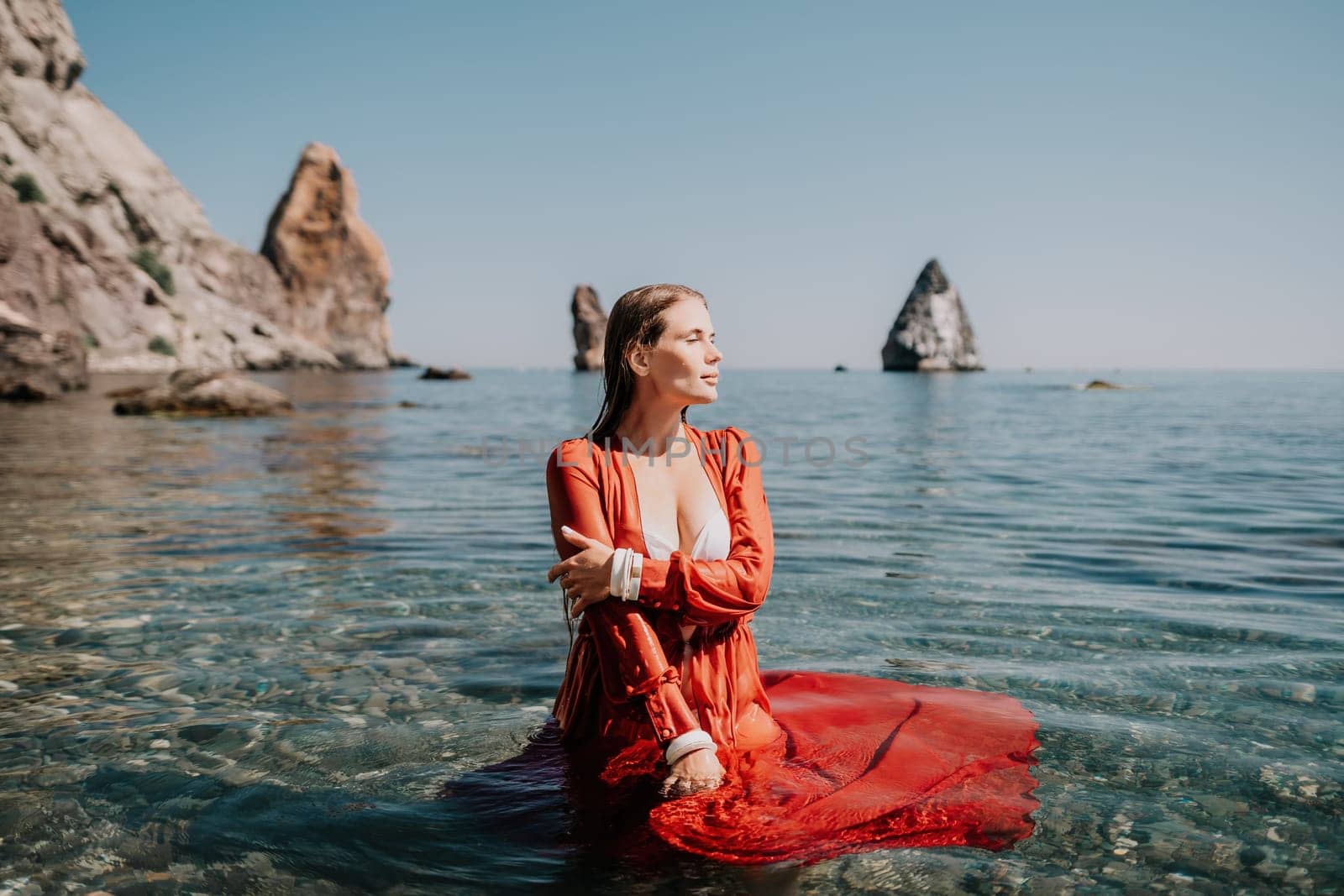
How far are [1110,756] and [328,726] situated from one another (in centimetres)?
351

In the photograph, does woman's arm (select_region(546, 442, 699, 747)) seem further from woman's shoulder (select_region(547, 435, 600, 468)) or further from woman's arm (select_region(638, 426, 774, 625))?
woman's arm (select_region(638, 426, 774, 625))

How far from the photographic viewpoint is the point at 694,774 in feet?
9.64

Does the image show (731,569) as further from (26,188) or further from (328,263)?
(328,263)

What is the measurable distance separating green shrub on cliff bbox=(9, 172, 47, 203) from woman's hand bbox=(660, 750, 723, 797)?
244ft

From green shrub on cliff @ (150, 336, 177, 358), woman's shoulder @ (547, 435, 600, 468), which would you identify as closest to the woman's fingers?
woman's shoulder @ (547, 435, 600, 468)

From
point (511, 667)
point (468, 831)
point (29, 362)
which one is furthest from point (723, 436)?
point (29, 362)

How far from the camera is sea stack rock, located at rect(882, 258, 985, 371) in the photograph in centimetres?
14275

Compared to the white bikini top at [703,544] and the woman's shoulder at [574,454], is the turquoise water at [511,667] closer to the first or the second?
the white bikini top at [703,544]

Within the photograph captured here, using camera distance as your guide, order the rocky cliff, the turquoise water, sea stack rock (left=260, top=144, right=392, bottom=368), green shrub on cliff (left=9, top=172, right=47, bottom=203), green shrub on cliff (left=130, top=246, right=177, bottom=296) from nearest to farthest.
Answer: the turquoise water < the rocky cliff < green shrub on cliff (left=9, top=172, right=47, bottom=203) < green shrub on cliff (left=130, top=246, right=177, bottom=296) < sea stack rock (left=260, top=144, right=392, bottom=368)

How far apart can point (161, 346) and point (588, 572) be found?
243ft

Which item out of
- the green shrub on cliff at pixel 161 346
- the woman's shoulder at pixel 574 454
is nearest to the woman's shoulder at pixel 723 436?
the woman's shoulder at pixel 574 454

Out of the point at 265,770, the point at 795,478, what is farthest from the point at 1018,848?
the point at 795,478

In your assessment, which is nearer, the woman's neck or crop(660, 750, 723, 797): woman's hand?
crop(660, 750, 723, 797): woman's hand

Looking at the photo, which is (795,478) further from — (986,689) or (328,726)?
(328,726)
